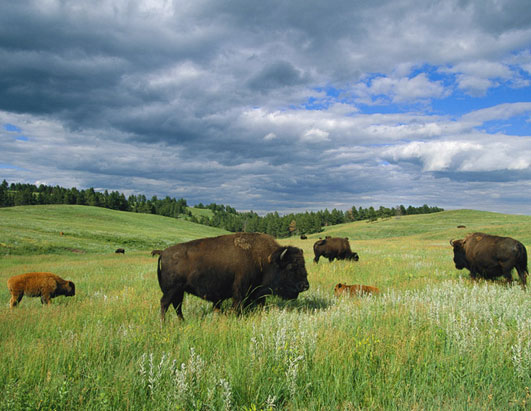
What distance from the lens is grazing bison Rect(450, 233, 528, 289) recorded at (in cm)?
997

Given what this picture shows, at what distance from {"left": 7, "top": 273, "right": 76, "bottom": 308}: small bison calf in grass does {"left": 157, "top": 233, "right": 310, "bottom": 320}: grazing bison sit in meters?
5.65

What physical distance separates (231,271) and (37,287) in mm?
7477

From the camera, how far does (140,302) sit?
723 centimetres

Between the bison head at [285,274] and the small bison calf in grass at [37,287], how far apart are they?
7320mm

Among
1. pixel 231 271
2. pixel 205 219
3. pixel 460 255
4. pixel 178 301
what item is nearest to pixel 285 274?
pixel 231 271

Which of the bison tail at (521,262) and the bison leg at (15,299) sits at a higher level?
the bison tail at (521,262)

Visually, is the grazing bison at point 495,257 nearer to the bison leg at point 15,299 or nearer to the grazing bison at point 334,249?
the grazing bison at point 334,249

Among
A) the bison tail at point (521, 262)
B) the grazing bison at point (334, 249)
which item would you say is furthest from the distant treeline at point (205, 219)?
the bison tail at point (521, 262)

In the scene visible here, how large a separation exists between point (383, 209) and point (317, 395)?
5718 inches

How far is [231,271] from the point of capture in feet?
20.1

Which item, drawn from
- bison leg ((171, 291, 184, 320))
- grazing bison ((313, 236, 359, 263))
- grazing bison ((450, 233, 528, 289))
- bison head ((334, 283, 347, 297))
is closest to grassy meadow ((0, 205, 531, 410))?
bison leg ((171, 291, 184, 320))

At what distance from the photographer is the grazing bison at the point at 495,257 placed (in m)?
9.97

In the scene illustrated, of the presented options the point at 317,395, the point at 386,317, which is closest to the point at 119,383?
the point at 317,395

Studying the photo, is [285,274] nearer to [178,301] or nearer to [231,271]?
[231,271]
